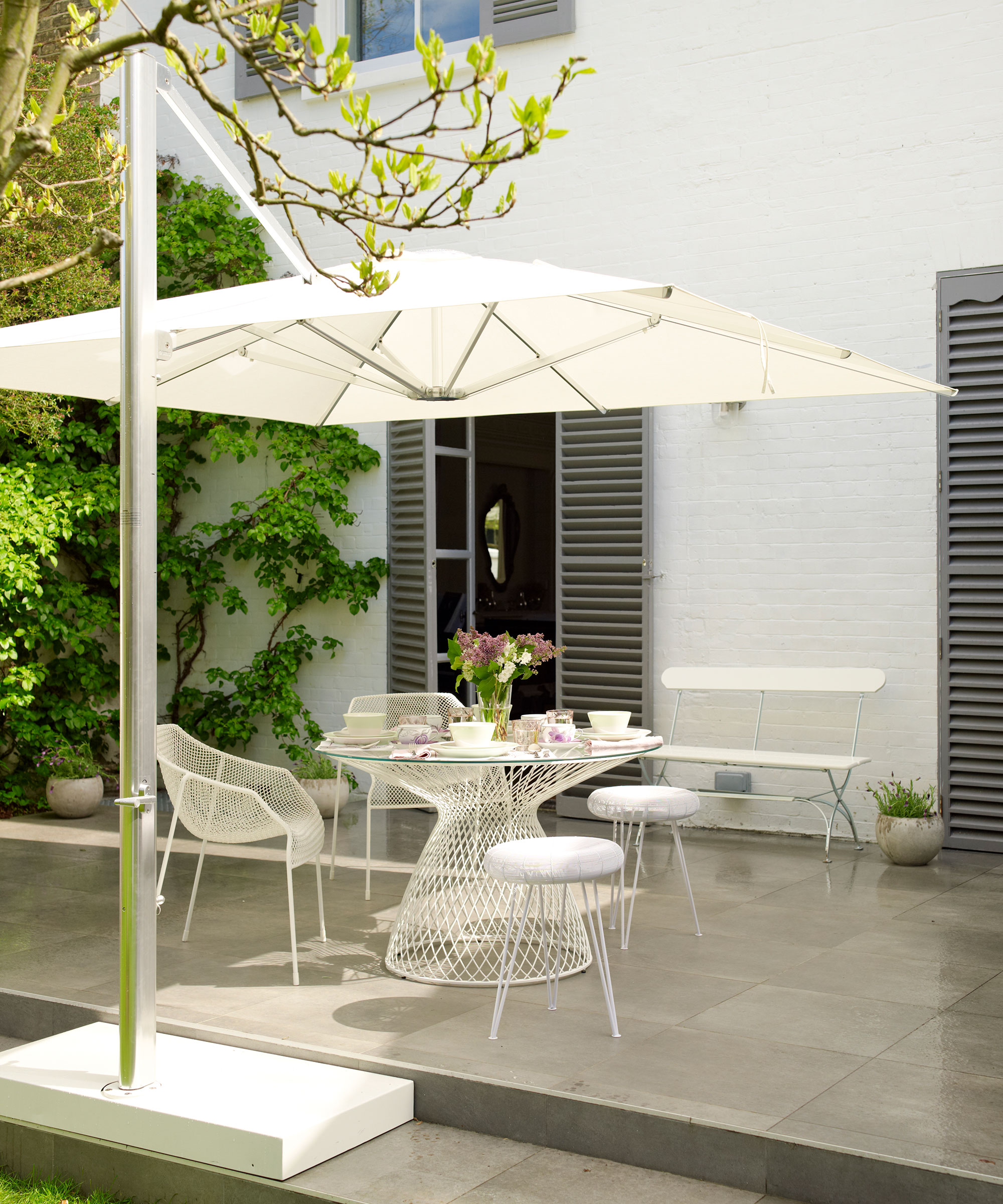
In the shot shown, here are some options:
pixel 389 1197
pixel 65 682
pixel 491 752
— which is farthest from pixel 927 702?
pixel 65 682

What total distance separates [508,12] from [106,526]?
393cm

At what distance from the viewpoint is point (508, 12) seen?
23.6ft

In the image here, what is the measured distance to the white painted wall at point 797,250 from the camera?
6.14 m

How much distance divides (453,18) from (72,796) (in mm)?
4973

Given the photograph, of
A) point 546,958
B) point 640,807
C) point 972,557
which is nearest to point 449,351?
point 640,807

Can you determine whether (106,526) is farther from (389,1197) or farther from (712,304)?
(389,1197)

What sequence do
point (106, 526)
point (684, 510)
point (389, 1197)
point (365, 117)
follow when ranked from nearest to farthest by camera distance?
point (365, 117) → point (389, 1197) → point (684, 510) → point (106, 526)

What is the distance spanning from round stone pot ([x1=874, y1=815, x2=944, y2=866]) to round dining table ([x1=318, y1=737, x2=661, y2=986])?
1.88 m

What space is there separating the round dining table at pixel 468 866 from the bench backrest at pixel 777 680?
7.13 ft

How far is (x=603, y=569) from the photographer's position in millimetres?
7027

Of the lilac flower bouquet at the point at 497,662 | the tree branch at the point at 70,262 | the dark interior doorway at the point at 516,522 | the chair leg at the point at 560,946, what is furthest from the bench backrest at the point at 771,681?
the tree branch at the point at 70,262

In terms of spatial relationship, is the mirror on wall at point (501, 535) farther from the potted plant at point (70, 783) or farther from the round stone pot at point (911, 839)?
the round stone pot at point (911, 839)

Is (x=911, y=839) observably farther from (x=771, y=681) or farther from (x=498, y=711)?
(x=498, y=711)

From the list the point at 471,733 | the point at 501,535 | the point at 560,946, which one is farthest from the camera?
the point at 501,535
